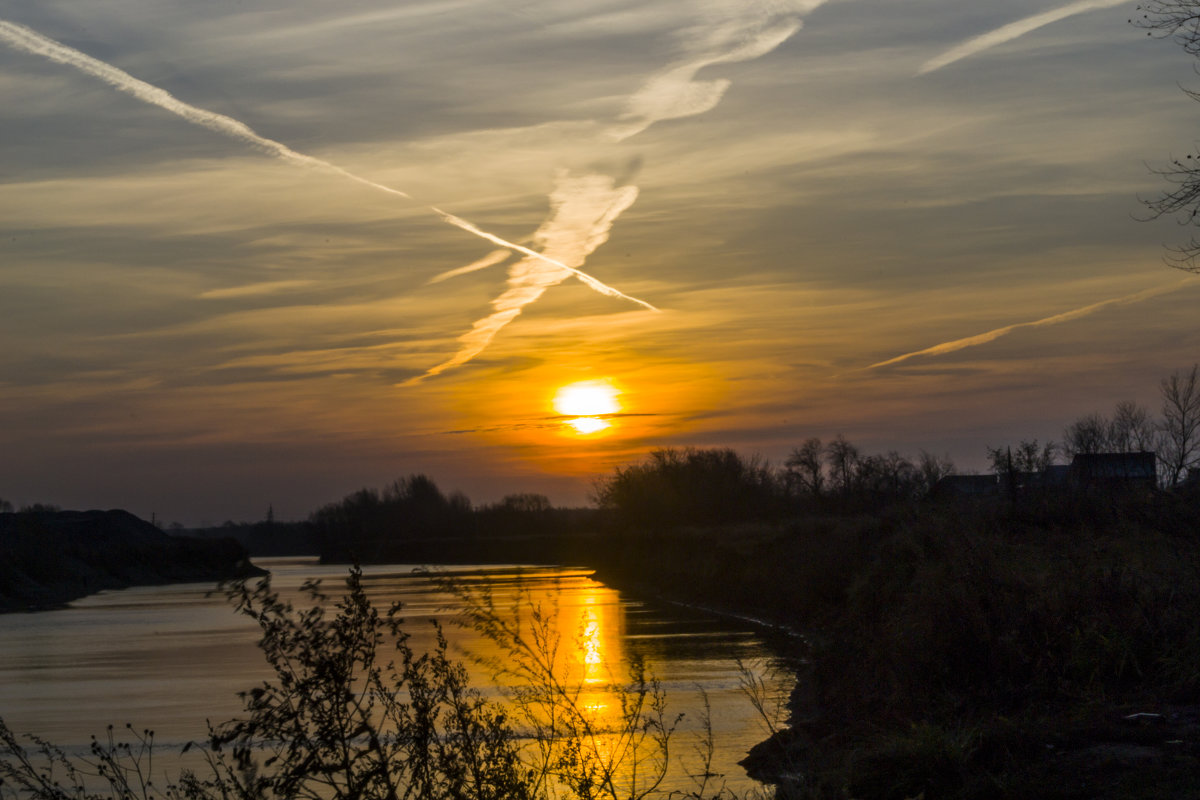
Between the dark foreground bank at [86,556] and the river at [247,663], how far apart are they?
2112 centimetres

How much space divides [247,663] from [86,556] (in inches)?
3388

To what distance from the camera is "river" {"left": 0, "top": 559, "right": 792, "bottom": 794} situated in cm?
1956

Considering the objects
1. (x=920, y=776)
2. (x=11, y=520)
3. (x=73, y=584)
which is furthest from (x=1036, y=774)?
(x=11, y=520)

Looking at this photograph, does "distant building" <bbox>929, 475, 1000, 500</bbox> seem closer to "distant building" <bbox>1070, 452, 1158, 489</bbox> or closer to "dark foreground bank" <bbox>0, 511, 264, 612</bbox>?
"distant building" <bbox>1070, 452, 1158, 489</bbox>

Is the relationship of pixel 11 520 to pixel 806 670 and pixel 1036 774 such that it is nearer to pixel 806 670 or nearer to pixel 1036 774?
pixel 806 670

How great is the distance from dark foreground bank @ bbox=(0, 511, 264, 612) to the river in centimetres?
2112

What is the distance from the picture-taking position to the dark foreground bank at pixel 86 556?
87812mm

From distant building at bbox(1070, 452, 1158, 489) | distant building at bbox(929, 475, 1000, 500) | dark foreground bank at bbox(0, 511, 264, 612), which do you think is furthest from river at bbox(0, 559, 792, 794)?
dark foreground bank at bbox(0, 511, 264, 612)

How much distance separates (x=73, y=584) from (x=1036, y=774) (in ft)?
335

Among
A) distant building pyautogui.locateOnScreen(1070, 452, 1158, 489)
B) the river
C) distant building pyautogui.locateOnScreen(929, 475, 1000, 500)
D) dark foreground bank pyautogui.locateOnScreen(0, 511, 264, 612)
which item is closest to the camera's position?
the river

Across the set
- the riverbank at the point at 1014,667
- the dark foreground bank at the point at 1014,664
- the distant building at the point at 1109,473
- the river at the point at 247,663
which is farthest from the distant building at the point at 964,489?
the river at the point at 247,663

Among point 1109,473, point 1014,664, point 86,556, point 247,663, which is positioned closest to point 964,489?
point 1109,473

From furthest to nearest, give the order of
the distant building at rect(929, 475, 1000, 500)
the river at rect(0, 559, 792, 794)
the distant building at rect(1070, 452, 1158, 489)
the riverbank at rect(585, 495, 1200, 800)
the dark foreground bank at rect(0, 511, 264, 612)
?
the dark foreground bank at rect(0, 511, 264, 612) < the distant building at rect(929, 475, 1000, 500) < the distant building at rect(1070, 452, 1158, 489) < the river at rect(0, 559, 792, 794) < the riverbank at rect(585, 495, 1200, 800)

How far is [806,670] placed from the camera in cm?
2964
